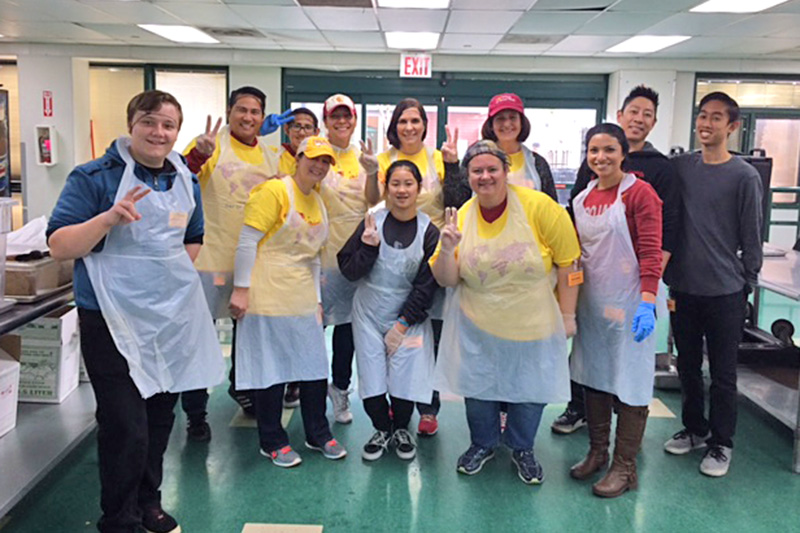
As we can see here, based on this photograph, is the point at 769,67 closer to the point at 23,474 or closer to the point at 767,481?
the point at 767,481

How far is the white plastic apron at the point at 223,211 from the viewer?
2656 mm

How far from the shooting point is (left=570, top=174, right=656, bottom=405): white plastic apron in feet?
7.30

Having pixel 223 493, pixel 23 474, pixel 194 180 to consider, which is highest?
pixel 194 180

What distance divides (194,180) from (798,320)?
201 inches

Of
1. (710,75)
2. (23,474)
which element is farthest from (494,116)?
(710,75)

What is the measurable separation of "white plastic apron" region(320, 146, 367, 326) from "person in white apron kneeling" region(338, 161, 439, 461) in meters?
0.20

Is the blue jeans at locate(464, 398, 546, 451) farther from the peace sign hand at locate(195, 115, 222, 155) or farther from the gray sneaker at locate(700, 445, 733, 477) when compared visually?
the peace sign hand at locate(195, 115, 222, 155)

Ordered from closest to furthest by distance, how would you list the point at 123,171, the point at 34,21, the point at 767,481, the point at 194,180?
the point at 123,171, the point at 194,180, the point at 767,481, the point at 34,21

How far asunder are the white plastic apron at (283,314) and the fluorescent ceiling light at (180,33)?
5606 mm

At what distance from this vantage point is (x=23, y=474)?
212cm

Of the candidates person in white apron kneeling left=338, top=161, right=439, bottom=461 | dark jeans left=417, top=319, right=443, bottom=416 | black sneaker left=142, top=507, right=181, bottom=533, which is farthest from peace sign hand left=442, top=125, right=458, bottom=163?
black sneaker left=142, top=507, right=181, bottom=533

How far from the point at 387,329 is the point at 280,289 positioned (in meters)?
0.45

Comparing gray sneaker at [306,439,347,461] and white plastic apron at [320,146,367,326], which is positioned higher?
white plastic apron at [320,146,367,326]

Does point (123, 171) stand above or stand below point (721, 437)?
above
